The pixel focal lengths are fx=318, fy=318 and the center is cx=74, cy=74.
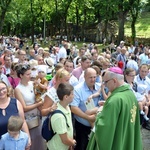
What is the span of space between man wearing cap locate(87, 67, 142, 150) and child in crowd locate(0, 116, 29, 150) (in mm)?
947

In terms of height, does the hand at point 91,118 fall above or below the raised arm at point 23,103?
below

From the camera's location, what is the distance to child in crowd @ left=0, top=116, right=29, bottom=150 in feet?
13.6

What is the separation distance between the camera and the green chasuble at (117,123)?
155 inches

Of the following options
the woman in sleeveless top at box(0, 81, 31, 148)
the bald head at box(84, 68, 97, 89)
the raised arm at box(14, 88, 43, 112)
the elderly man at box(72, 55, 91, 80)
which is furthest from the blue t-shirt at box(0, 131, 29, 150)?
the elderly man at box(72, 55, 91, 80)

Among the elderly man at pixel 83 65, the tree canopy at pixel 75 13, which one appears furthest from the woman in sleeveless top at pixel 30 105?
the tree canopy at pixel 75 13

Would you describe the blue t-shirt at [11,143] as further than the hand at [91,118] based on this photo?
No

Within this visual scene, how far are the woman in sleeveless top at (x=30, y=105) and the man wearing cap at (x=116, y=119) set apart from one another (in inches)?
54.8

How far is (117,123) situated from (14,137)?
1377 millimetres

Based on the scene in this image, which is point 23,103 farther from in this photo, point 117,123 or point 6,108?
point 117,123

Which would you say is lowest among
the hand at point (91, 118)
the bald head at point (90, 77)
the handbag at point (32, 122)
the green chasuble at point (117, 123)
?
the handbag at point (32, 122)

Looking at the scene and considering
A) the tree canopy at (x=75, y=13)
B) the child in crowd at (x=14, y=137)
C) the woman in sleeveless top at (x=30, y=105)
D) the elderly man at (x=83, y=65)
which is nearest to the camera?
the child in crowd at (x=14, y=137)

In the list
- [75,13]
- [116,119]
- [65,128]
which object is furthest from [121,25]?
[116,119]

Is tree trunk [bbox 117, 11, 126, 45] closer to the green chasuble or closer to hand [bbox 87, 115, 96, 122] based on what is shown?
hand [bbox 87, 115, 96, 122]

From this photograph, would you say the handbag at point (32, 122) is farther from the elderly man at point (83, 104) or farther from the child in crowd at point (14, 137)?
the child in crowd at point (14, 137)
